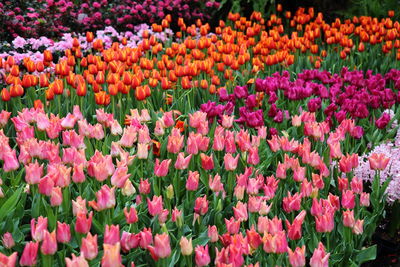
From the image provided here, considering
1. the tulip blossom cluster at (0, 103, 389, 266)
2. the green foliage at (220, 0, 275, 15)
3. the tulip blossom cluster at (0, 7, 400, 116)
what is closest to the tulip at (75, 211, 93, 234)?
the tulip blossom cluster at (0, 103, 389, 266)

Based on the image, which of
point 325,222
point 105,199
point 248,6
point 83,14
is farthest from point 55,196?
point 248,6

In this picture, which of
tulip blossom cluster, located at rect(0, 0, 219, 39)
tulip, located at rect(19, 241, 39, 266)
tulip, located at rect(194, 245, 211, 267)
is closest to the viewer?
tulip, located at rect(19, 241, 39, 266)

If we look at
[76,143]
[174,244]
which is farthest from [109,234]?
[76,143]

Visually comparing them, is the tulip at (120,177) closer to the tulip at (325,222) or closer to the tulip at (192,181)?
the tulip at (192,181)

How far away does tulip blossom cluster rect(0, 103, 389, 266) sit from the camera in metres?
2.01

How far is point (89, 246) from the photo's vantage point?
1.83 meters

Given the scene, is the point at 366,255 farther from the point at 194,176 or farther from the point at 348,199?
the point at 194,176

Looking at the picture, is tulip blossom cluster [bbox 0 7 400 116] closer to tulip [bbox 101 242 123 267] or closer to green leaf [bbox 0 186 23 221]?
green leaf [bbox 0 186 23 221]

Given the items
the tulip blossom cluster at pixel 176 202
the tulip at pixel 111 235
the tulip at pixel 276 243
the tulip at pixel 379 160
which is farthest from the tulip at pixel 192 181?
the tulip at pixel 379 160

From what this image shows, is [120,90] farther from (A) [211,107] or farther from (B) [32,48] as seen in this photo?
(B) [32,48]

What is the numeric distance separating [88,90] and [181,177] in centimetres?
180

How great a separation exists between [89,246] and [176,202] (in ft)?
3.07

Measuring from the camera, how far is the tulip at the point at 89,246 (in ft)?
5.98

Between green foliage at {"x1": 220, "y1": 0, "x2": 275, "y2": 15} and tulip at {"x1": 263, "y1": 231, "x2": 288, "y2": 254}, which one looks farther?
green foliage at {"x1": 220, "y1": 0, "x2": 275, "y2": 15}
